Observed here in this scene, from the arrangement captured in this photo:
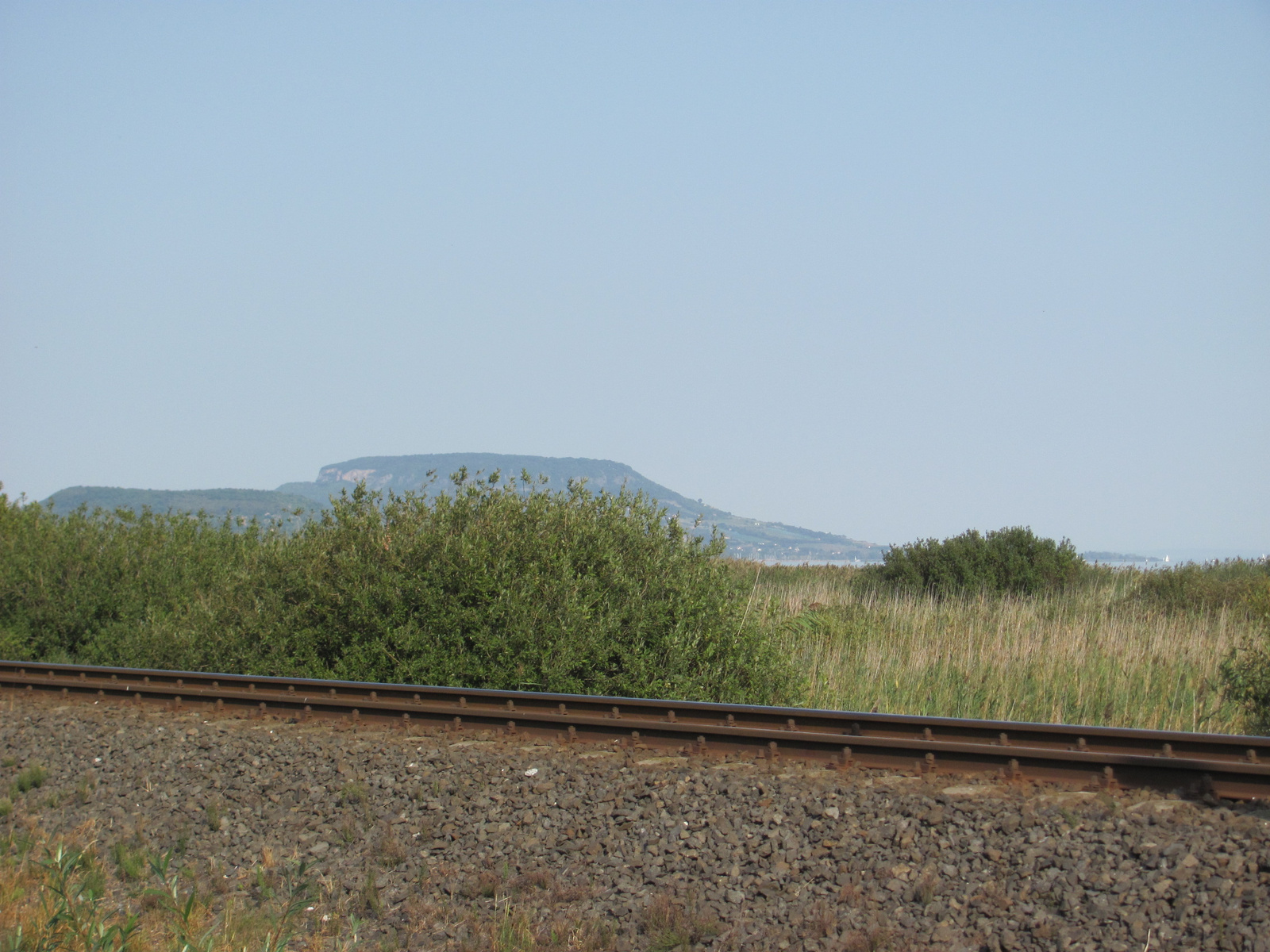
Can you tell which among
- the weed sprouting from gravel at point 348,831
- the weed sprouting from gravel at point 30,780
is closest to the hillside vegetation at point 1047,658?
the weed sprouting from gravel at point 348,831

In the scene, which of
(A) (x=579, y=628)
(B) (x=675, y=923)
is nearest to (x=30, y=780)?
(A) (x=579, y=628)

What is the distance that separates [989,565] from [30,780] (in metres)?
21.7

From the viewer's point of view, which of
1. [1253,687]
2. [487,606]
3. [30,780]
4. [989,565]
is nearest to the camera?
[30,780]

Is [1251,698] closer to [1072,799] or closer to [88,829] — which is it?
[1072,799]

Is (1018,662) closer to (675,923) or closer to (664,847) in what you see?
(664,847)

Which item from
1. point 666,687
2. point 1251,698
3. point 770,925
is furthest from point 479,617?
point 1251,698

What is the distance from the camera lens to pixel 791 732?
7504 millimetres

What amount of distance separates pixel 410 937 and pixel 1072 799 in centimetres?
394

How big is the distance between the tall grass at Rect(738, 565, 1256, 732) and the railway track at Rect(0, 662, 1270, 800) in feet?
12.6

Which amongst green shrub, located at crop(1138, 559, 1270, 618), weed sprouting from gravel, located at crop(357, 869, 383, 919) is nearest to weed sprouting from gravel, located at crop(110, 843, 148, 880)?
weed sprouting from gravel, located at crop(357, 869, 383, 919)

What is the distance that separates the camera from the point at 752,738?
762 centimetres

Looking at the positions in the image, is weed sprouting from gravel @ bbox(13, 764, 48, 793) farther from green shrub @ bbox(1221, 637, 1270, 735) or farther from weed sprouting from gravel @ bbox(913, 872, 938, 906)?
green shrub @ bbox(1221, 637, 1270, 735)

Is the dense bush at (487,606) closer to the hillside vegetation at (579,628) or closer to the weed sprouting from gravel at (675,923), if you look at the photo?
the hillside vegetation at (579,628)

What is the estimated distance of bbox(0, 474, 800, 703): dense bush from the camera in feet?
36.9
